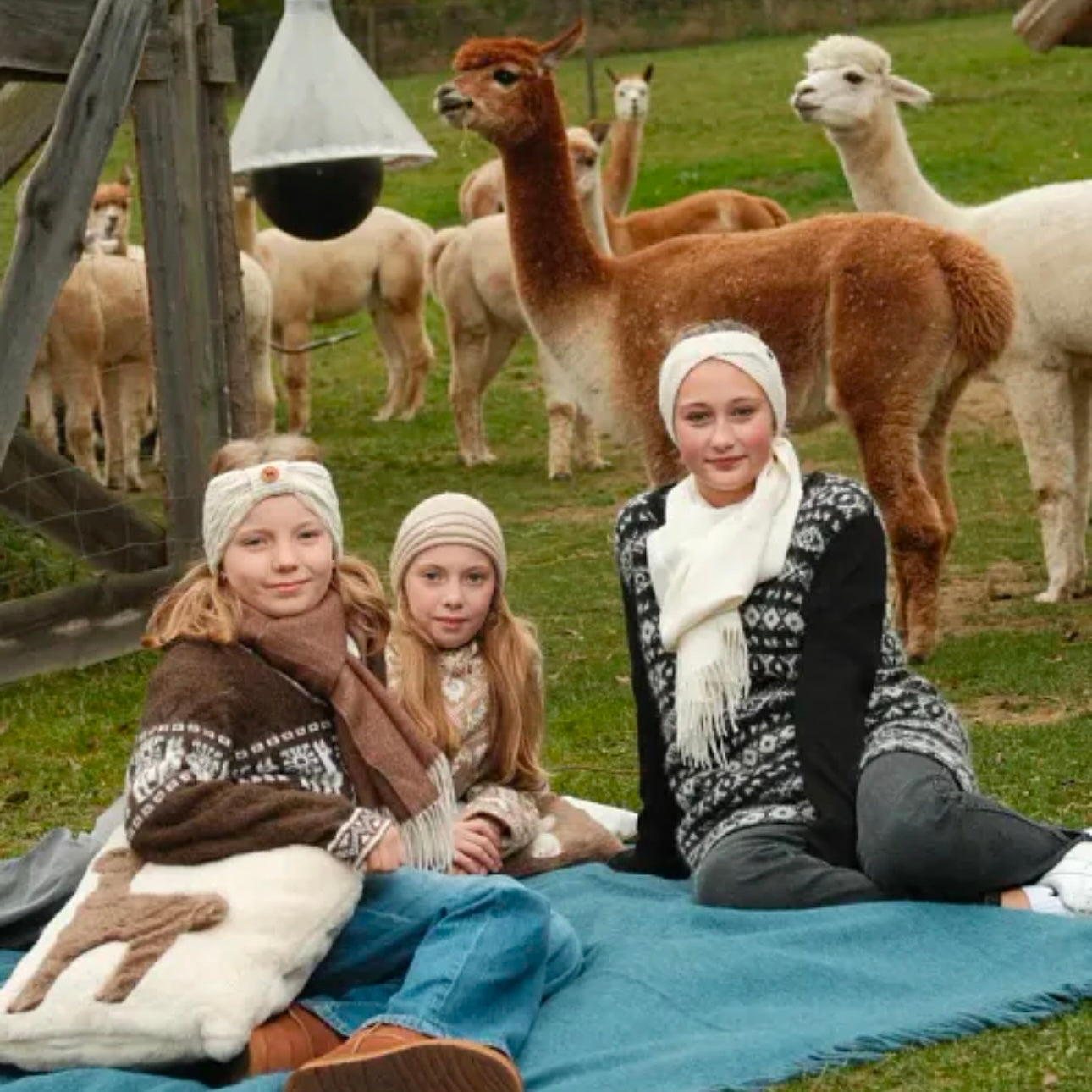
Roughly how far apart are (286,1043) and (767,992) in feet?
2.80

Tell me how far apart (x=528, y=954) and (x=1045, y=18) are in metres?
3.89

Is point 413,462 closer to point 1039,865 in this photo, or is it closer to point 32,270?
point 32,270

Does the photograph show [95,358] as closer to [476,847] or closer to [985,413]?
[985,413]

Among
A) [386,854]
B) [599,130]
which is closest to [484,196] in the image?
[599,130]

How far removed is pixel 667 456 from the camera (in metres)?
8.70

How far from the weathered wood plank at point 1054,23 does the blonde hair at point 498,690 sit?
288 centimetres

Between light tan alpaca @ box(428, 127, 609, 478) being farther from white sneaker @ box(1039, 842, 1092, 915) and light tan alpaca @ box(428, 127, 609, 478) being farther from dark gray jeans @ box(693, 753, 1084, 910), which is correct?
white sneaker @ box(1039, 842, 1092, 915)

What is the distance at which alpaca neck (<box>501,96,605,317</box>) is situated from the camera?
9.08 m

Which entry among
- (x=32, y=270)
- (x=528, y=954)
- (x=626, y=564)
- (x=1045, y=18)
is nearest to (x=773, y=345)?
(x=1045, y=18)

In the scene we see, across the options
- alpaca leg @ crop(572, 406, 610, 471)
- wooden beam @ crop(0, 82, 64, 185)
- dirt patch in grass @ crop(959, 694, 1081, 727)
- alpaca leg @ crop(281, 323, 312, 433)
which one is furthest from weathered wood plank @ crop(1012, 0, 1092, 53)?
alpaca leg @ crop(281, 323, 312, 433)

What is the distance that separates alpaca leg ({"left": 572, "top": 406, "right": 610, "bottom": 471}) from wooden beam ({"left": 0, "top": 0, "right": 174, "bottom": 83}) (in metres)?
6.22

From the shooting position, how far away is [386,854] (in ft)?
13.6

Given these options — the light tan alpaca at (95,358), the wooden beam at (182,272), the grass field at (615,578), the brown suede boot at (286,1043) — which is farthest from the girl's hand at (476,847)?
the light tan alpaca at (95,358)

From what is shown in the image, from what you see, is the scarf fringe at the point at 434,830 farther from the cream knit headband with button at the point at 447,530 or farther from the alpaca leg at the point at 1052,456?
the alpaca leg at the point at 1052,456
